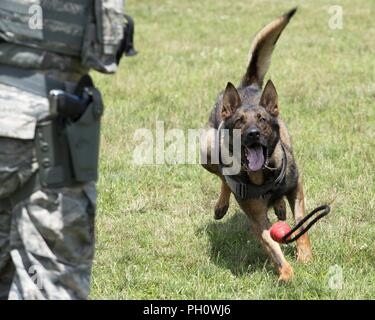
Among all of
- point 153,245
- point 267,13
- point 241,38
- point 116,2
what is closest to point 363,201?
point 153,245

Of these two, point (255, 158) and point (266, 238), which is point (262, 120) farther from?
point (266, 238)

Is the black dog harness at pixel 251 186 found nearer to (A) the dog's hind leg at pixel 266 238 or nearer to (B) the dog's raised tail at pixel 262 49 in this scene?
(A) the dog's hind leg at pixel 266 238

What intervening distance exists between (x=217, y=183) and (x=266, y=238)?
5.22 feet

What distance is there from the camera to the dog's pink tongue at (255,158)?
478 centimetres

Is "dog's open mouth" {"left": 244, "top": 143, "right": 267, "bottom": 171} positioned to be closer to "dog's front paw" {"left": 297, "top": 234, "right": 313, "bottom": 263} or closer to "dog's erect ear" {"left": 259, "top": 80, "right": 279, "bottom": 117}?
"dog's erect ear" {"left": 259, "top": 80, "right": 279, "bottom": 117}

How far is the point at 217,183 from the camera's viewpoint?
6234mm

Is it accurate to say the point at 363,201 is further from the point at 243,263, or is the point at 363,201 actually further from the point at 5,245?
the point at 5,245

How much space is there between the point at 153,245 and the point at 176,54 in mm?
7104

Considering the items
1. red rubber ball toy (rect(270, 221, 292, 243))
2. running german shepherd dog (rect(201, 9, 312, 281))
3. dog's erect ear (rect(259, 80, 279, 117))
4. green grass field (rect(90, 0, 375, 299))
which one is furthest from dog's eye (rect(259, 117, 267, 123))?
green grass field (rect(90, 0, 375, 299))

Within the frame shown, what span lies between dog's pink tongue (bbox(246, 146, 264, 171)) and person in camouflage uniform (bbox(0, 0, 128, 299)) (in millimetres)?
1970

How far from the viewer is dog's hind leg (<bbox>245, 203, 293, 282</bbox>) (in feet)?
14.8

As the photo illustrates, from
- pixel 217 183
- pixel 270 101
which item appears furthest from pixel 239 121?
pixel 217 183

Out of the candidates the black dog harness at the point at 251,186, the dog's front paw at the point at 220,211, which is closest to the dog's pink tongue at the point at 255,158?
the black dog harness at the point at 251,186

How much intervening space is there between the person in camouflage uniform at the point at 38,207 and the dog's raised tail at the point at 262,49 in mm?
2641
